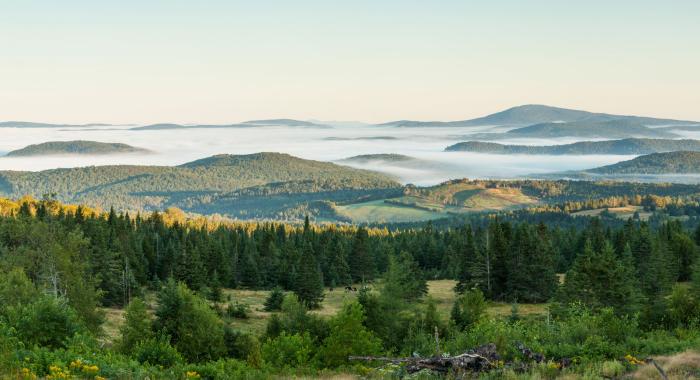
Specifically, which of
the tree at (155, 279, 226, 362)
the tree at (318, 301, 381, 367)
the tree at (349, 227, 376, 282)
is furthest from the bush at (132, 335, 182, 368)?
the tree at (349, 227, 376, 282)

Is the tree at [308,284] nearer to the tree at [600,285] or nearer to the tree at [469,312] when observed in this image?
the tree at [600,285]

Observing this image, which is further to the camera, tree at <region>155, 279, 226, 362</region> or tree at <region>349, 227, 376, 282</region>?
tree at <region>349, 227, 376, 282</region>

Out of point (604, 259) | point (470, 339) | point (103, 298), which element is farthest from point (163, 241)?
point (470, 339)

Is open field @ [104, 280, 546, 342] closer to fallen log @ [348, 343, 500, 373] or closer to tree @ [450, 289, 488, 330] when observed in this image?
tree @ [450, 289, 488, 330]

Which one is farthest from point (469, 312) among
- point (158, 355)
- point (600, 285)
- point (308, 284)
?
point (308, 284)

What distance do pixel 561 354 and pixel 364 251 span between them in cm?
10506

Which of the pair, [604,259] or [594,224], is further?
[594,224]

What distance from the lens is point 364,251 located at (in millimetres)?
127500

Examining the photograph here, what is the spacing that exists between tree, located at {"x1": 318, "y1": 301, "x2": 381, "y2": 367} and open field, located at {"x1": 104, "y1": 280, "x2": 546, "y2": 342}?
22.8 metres

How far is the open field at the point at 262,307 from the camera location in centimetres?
7050

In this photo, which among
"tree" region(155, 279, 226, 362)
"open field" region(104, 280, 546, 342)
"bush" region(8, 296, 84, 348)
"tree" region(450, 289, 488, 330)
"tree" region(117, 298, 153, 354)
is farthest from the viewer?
"open field" region(104, 280, 546, 342)

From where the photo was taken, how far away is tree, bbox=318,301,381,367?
32.8 metres

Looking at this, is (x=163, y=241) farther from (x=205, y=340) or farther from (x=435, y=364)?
(x=435, y=364)

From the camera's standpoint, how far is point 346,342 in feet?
112
